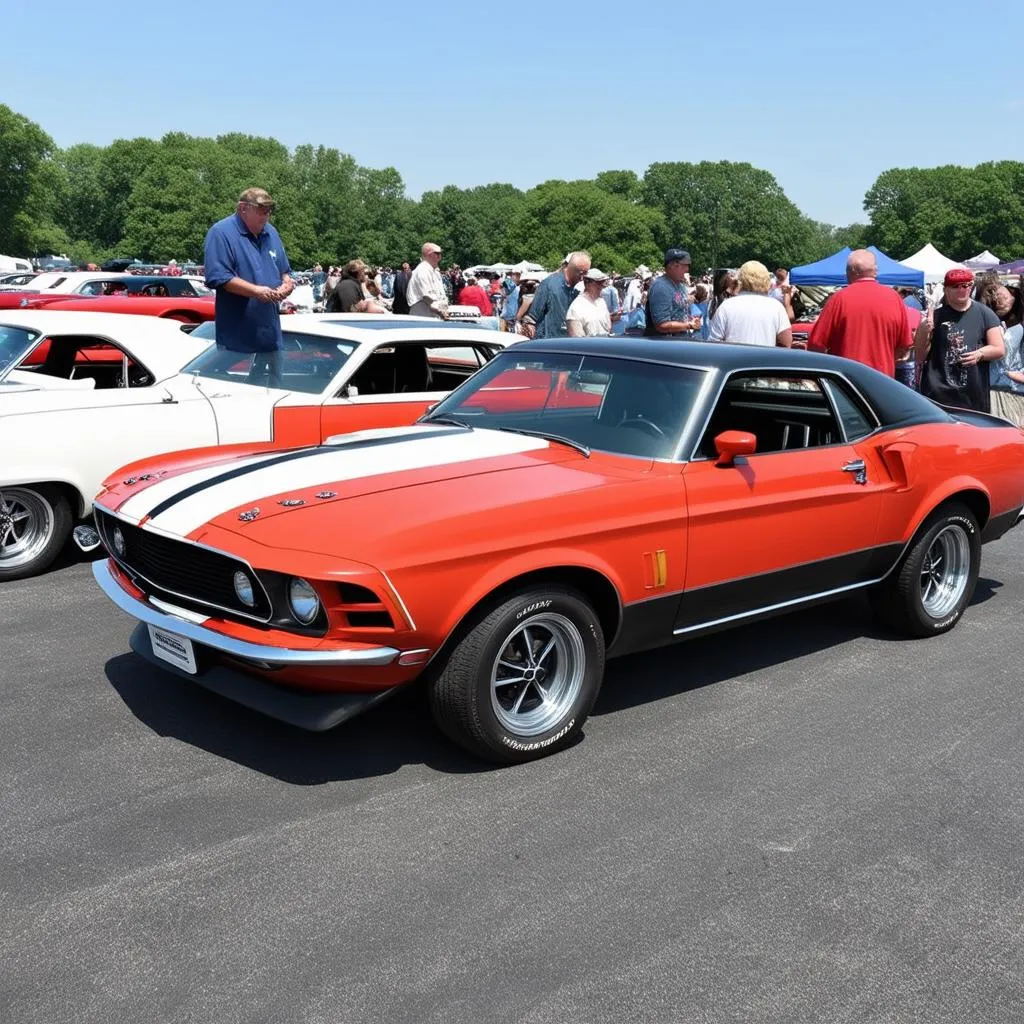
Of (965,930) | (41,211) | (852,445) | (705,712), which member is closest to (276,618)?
(705,712)

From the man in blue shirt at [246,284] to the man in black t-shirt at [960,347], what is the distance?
4.32 metres

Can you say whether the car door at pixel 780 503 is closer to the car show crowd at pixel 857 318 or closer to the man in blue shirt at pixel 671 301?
the car show crowd at pixel 857 318

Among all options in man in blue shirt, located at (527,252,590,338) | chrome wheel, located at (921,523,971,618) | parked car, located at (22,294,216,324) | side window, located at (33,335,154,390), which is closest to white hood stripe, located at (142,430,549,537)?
chrome wheel, located at (921,523,971,618)

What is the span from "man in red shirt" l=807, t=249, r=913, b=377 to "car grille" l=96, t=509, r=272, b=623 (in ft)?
17.3

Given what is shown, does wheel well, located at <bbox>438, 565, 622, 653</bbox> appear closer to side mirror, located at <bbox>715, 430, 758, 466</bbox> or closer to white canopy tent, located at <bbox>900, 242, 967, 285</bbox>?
side mirror, located at <bbox>715, 430, 758, 466</bbox>

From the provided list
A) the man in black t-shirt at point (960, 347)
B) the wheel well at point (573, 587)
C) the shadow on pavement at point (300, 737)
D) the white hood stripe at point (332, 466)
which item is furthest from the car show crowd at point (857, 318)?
the shadow on pavement at point (300, 737)

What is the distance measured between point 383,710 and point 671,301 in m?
6.01

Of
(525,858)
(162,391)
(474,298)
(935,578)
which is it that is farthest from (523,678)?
(474,298)

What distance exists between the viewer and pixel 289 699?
3.70m

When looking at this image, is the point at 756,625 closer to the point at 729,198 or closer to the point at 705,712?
the point at 705,712

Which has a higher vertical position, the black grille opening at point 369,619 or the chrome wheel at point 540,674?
the black grille opening at point 369,619

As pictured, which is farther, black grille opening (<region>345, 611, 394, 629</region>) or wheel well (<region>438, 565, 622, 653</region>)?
wheel well (<region>438, 565, 622, 653</region>)

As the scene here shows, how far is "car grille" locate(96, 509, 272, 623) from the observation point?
12.2 feet

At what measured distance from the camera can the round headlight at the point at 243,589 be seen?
370cm
